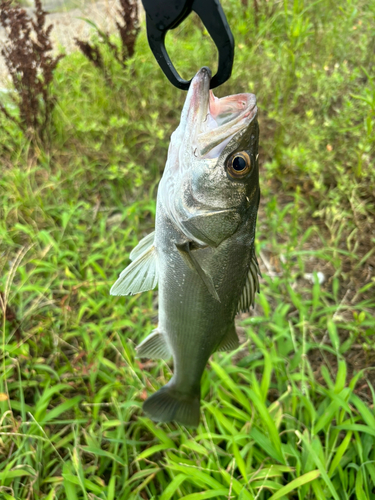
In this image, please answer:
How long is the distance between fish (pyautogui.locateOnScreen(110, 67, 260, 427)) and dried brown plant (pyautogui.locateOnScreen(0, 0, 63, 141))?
2510 mm

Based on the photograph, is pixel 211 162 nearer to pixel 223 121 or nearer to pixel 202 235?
pixel 223 121

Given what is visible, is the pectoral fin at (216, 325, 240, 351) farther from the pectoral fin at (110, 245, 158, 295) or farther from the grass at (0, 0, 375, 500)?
the grass at (0, 0, 375, 500)

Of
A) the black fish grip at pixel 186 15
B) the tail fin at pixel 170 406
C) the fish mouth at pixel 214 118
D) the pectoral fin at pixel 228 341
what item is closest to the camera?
the black fish grip at pixel 186 15

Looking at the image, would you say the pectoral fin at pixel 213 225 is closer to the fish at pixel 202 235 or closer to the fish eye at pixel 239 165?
the fish at pixel 202 235

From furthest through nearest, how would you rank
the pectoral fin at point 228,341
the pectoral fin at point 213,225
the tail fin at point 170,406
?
the tail fin at point 170,406
the pectoral fin at point 228,341
the pectoral fin at point 213,225

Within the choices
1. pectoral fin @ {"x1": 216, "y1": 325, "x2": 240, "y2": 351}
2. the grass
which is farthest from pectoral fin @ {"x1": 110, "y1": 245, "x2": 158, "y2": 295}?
the grass

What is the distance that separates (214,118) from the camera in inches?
43.8

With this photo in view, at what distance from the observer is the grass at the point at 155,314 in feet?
5.76

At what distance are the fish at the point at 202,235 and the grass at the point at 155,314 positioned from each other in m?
0.59

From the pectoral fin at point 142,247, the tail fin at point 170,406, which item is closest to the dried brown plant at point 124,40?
the pectoral fin at point 142,247

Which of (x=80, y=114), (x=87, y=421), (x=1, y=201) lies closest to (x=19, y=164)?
(x=1, y=201)

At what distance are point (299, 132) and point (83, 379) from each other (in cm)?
301

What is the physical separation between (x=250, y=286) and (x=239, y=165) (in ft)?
1.75

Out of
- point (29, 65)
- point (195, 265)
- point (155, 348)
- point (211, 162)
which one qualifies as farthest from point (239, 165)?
point (29, 65)
